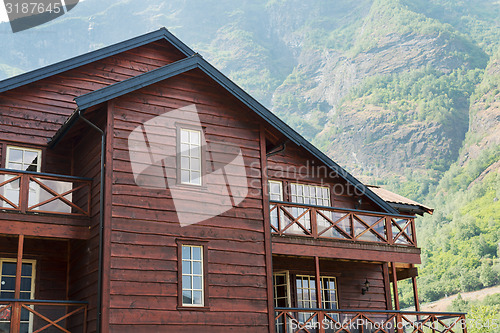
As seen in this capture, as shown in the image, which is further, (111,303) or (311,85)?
(311,85)

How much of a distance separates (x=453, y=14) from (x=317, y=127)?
158ft

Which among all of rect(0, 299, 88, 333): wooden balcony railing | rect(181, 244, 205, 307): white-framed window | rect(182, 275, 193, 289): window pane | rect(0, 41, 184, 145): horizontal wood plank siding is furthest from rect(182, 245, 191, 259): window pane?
rect(0, 41, 184, 145): horizontal wood plank siding

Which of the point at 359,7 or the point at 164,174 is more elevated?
the point at 359,7

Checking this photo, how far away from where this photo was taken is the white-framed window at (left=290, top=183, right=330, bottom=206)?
19703mm

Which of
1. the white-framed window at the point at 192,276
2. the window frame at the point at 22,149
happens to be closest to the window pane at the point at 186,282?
the white-framed window at the point at 192,276

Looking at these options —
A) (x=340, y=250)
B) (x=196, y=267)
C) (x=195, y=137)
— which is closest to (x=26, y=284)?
(x=196, y=267)

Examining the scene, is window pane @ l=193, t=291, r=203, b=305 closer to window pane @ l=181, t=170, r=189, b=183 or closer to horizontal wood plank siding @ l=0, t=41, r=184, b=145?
window pane @ l=181, t=170, r=189, b=183

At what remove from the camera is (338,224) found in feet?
56.6

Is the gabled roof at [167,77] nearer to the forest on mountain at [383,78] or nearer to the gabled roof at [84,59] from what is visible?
the gabled roof at [84,59]

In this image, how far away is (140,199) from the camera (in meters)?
13.8

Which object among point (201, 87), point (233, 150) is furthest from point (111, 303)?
point (201, 87)

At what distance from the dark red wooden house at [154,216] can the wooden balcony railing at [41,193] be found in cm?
3

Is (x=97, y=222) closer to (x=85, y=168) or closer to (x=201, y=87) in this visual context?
(x=85, y=168)

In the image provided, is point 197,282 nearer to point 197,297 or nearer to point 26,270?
point 197,297
